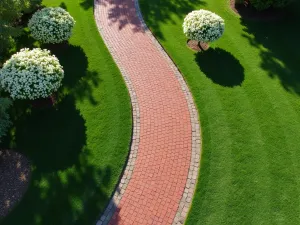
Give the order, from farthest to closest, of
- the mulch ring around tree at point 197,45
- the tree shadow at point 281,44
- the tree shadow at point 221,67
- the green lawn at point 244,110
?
the mulch ring around tree at point 197,45
the tree shadow at point 281,44
the tree shadow at point 221,67
the green lawn at point 244,110

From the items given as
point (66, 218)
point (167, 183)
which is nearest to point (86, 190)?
point (66, 218)

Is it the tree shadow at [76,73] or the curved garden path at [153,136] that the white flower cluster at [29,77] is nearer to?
the tree shadow at [76,73]

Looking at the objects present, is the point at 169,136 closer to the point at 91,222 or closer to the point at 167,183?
the point at 167,183

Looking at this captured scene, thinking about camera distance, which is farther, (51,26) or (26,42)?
(26,42)

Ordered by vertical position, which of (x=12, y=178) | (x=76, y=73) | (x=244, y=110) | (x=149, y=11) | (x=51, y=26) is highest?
(x=244, y=110)

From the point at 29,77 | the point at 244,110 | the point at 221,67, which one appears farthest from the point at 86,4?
the point at 244,110

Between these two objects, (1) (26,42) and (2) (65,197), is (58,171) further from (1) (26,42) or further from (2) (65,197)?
(1) (26,42)

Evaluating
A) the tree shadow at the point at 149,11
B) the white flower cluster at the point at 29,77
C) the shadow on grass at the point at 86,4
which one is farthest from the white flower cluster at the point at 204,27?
the shadow on grass at the point at 86,4

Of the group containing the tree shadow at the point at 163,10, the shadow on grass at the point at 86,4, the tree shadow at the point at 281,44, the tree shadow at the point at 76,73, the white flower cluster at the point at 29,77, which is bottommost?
the tree shadow at the point at 76,73
